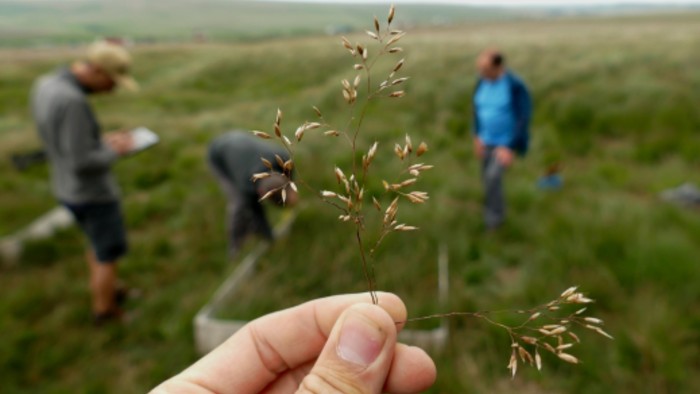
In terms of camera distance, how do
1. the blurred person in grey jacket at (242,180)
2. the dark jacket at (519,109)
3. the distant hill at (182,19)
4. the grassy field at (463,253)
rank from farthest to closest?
the distant hill at (182,19) < the dark jacket at (519,109) < the blurred person in grey jacket at (242,180) < the grassy field at (463,253)

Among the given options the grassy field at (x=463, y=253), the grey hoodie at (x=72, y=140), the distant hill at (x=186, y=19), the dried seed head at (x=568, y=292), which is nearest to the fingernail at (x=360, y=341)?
the dried seed head at (x=568, y=292)

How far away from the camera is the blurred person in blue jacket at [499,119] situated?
207 inches

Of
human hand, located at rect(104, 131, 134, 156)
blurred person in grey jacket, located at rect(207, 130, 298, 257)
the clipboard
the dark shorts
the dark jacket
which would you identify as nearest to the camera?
the dark shorts

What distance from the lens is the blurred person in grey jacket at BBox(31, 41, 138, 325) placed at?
3600mm

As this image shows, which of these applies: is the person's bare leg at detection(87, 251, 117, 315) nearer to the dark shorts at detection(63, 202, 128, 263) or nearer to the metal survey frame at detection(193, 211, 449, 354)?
the dark shorts at detection(63, 202, 128, 263)

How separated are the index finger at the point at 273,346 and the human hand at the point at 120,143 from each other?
3.13m

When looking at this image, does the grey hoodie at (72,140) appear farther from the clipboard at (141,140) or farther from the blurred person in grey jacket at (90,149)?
the clipboard at (141,140)

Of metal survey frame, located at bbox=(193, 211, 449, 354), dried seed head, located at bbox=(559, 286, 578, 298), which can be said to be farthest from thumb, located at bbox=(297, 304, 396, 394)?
metal survey frame, located at bbox=(193, 211, 449, 354)

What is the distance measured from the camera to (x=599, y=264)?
4.14 metres

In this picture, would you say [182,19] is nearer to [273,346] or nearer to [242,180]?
[242,180]

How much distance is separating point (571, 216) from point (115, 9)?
154 metres

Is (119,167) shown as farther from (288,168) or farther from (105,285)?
(288,168)

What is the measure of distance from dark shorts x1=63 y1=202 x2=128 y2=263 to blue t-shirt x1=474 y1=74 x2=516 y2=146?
419 cm

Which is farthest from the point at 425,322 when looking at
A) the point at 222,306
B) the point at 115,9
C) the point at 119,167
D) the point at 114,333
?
the point at 115,9
